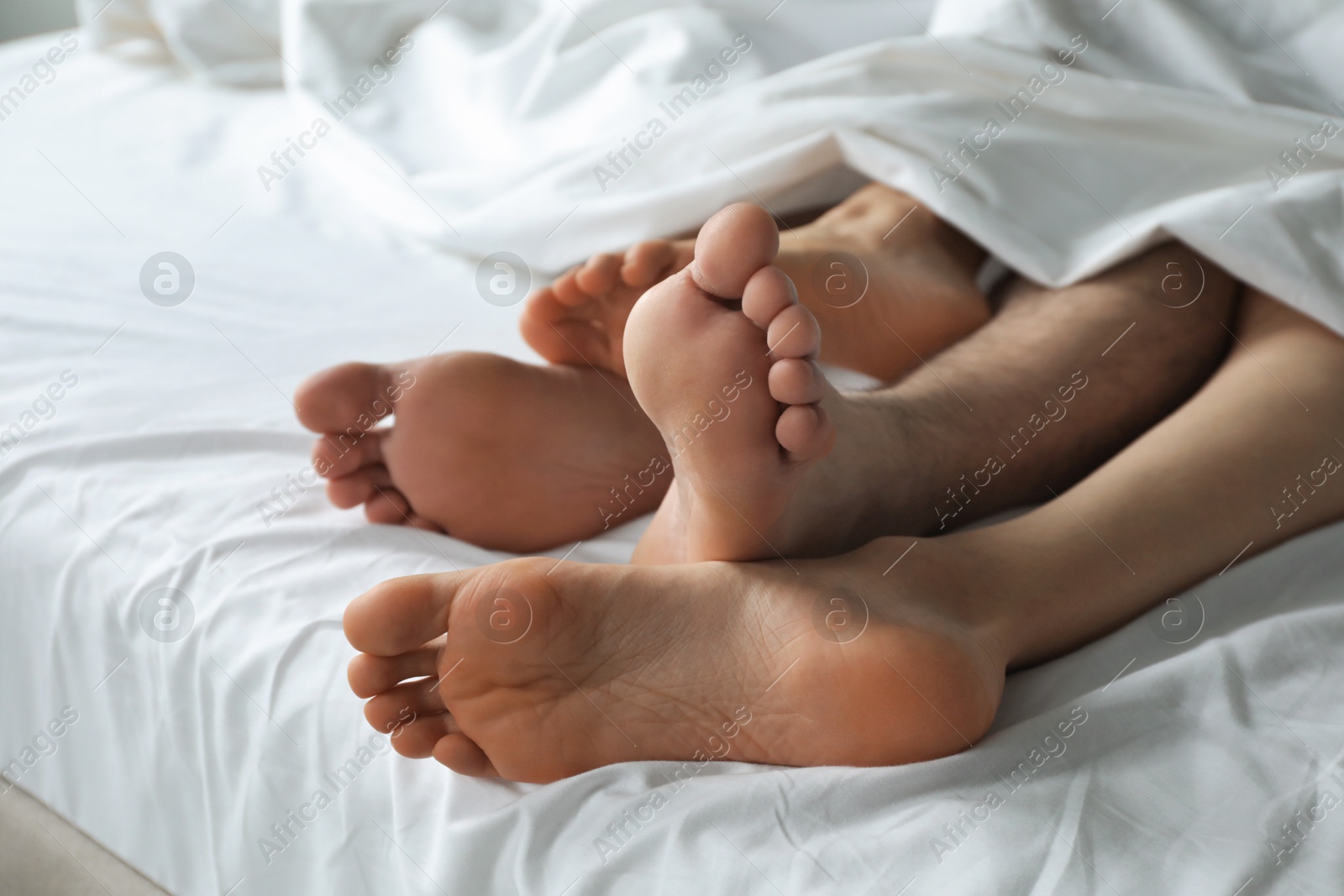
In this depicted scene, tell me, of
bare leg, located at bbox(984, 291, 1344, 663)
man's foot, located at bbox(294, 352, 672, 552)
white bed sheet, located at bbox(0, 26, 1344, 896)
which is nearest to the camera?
white bed sheet, located at bbox(0, 26, 1344, 896)

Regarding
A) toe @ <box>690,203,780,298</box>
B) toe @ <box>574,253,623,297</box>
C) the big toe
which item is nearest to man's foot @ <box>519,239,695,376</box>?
toe @ <box>574,253,623,297</box>

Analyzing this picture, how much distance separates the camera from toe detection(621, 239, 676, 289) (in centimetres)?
77

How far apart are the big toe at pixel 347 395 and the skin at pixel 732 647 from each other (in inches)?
9.2

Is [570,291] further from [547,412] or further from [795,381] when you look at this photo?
[795,381]

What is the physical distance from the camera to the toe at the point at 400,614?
0.53 meters

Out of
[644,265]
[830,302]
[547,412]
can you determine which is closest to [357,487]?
[547,412]

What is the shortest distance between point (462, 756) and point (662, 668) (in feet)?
0.37

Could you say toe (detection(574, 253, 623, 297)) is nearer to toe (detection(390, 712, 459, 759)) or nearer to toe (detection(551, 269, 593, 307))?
toe (detection(551, 269, 593, 307))

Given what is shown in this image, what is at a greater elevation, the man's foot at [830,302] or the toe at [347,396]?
the man's foot at [830,302]

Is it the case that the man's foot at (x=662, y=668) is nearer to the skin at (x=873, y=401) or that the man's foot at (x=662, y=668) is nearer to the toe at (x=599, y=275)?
the skin at (x=873, y=401)

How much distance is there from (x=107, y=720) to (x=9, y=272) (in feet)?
1.88

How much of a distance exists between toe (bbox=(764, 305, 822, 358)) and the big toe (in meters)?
0.32

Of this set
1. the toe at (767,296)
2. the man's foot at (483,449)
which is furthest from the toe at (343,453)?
the toe at (767,296)

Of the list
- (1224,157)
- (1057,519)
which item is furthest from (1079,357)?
(1224,157)
